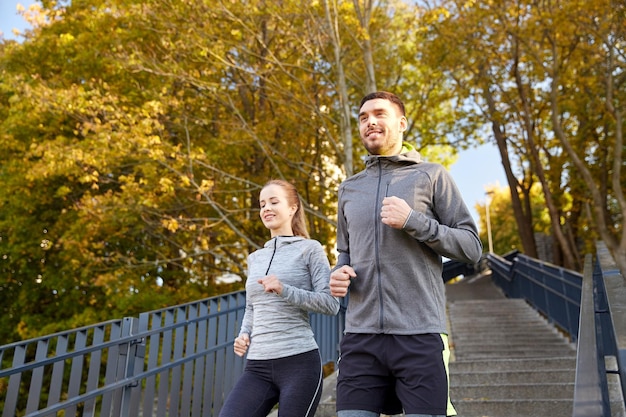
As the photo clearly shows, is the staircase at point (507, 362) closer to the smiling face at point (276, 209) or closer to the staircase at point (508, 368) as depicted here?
the staircase at point (508, 368)

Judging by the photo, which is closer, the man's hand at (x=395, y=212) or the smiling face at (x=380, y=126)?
the man's hand at (x=395, y=212)

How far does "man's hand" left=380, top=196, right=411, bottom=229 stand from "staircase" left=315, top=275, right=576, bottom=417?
377 centimetres

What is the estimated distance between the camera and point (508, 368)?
724 centimetres

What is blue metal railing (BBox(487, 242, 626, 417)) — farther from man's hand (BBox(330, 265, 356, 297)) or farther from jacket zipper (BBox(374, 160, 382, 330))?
man's hand (BBox(330, 265, 356, 297))

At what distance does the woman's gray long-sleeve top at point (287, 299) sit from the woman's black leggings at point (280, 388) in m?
0.05

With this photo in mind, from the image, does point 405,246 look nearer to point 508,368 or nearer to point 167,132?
point 508,368

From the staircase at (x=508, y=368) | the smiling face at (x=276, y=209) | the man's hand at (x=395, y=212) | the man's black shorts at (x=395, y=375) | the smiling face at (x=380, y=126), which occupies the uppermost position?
the smiling face at (x=380, y=126)

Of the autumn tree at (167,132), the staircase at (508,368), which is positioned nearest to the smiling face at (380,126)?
the staircase at (508,368)

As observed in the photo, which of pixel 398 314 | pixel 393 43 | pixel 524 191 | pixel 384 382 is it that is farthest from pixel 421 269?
pixel 524 191

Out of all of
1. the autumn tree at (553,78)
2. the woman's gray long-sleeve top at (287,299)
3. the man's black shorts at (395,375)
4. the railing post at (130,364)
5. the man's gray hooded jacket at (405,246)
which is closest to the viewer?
the man's black shorts at (395,375)

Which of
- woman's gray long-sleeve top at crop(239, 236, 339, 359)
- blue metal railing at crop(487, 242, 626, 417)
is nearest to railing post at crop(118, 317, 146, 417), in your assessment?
woman's gray long-sleeve top at crop(239, 236, 339, 359)

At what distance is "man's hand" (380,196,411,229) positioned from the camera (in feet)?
7.18

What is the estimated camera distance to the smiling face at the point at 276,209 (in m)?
3.29

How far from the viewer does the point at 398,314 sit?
7.36 feet
